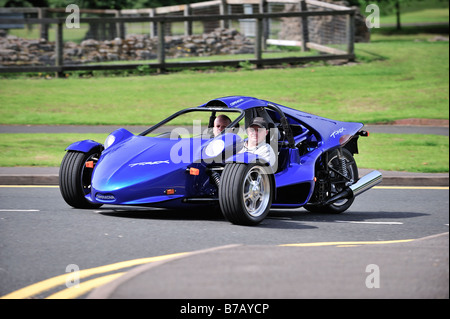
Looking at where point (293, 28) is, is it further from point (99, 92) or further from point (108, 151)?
point (108, 151)

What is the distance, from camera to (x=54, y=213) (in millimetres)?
9625

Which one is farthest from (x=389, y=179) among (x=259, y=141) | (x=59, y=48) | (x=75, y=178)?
(x=59, y=48)

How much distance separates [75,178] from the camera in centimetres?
953

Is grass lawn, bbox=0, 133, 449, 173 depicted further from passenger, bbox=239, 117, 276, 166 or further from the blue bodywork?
passenger, bbox=239, 117, 276, 166

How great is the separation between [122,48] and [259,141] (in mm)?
17619

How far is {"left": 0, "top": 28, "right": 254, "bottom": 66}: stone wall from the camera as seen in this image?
2542 centimetres

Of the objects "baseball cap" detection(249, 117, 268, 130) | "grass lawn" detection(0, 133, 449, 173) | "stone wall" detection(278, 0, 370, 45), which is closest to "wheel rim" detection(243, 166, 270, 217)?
"baseball cap" detection(249, 117, 268, 130)

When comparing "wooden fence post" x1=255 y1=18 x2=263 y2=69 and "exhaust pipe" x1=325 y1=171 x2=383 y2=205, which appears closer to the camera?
"exhaust pipe" x1=325 y1=171 x2=383 y2=205

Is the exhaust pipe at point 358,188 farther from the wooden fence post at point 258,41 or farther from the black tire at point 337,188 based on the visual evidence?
the wooden fence post at point 258,41

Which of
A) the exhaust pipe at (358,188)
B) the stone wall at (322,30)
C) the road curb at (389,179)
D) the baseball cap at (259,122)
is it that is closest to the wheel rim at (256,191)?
the baseball cap at (259,122)

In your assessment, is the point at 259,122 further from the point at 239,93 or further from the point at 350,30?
the point at 350,30

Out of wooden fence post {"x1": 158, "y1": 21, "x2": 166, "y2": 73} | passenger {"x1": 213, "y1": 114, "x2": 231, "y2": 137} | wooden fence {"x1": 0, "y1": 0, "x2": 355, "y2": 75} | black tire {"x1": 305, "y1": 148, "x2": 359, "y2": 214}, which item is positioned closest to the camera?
passenger {"x1": 213, "y1": 114, "x2": 231, "y2": 137}

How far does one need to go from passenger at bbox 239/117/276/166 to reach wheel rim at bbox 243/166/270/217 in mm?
419

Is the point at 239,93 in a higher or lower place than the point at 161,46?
lower
